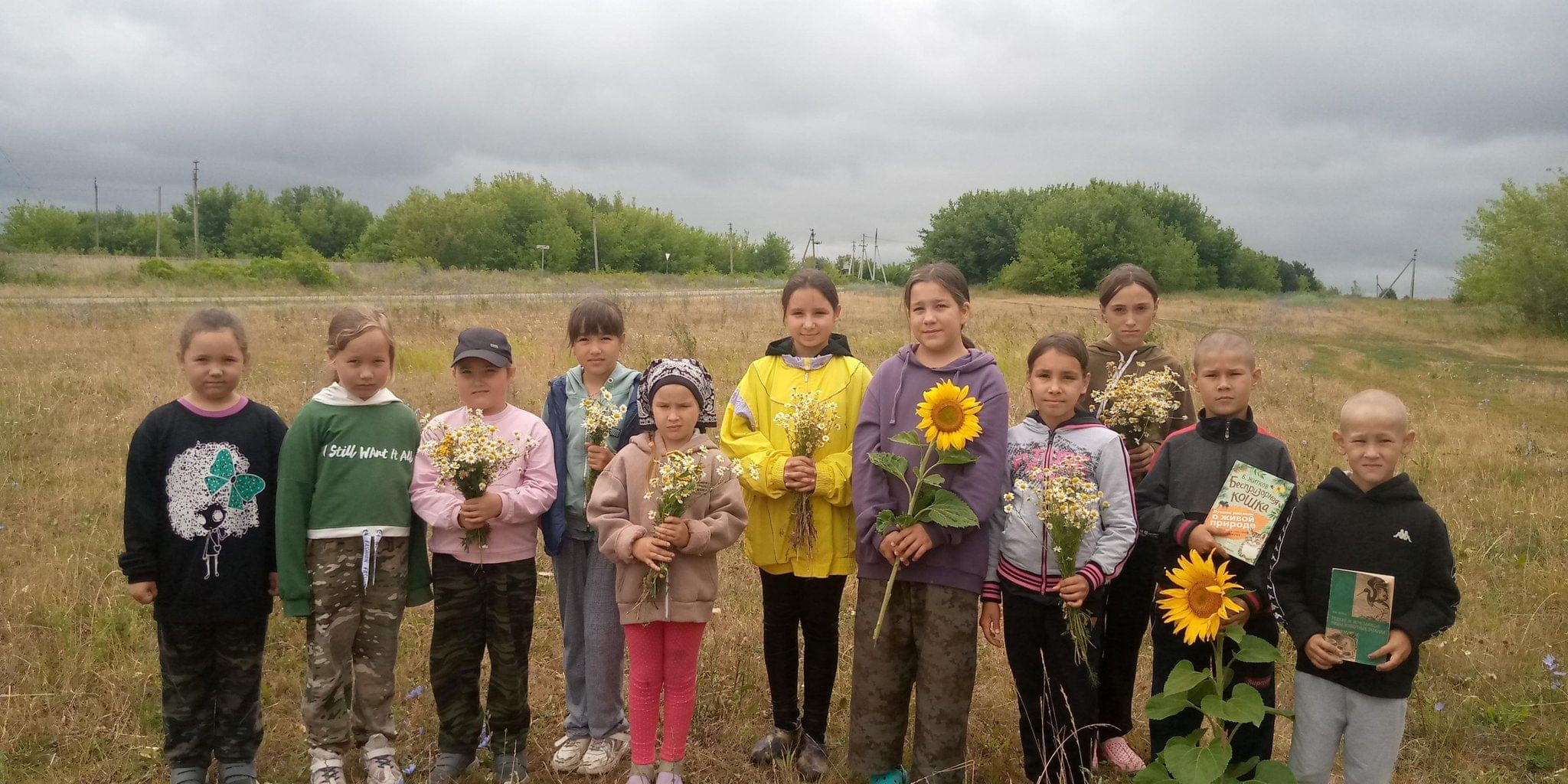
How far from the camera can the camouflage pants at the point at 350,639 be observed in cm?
327

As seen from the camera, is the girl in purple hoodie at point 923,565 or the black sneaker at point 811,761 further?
the black sneaker at point 811,761

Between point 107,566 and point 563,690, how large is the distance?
3.28 m

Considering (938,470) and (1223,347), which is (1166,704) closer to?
(938,470)

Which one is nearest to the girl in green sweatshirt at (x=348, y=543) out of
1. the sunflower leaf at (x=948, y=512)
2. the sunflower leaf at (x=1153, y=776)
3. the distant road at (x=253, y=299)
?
the sunflower leaf at (x=948, y=512)

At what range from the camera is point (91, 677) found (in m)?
4.09

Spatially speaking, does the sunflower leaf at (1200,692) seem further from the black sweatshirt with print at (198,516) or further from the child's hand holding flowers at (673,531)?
the black sweatshirt with print at (198,516)

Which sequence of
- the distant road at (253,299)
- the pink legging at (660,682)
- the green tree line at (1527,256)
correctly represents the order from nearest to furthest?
1. the pink legging at (660,682)
2. the distant road at (253,299)
3. the green tree line at (1527,256)

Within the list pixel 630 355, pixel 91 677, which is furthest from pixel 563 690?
pixel 630 355

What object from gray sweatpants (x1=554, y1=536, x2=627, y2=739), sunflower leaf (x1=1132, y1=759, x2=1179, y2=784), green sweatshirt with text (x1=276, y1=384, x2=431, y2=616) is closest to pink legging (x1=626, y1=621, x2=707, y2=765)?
gray sweatpants (x1=554, y1=536, x2=627, y2=739)

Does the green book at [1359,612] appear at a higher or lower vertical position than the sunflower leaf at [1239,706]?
higher

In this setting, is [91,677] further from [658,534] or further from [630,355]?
[630,355]

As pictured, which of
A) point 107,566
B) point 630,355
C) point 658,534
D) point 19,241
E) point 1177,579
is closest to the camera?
point 1177,579

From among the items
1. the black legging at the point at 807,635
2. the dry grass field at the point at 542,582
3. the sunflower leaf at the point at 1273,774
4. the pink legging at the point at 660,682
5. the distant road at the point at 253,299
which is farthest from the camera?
the distant road at the point at 253,299

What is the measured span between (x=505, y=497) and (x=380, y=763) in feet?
3.83
